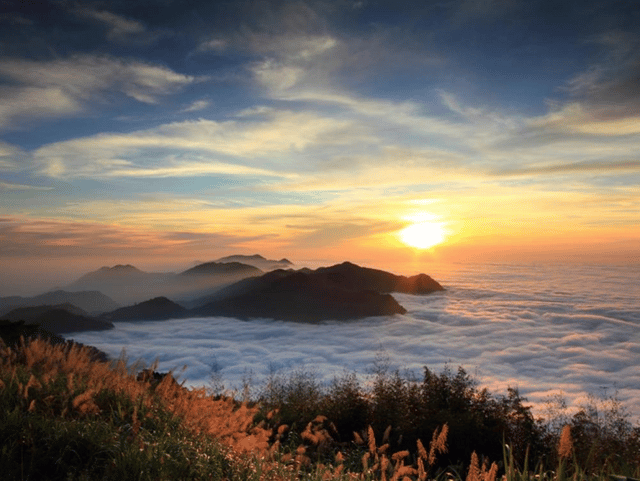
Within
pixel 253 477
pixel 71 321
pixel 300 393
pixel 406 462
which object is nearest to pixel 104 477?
pixel 253 477

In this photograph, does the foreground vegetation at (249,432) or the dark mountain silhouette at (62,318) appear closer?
the foreground vegetation at (249,432)

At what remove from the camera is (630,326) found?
192250mm

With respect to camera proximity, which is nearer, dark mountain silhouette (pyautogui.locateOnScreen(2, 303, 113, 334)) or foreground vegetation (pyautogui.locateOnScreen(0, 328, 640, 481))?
foreground vegetation (pyautogui.locateOnScreen(0, 328, 640, 481))

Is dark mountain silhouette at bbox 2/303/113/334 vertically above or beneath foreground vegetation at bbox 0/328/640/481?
beneath

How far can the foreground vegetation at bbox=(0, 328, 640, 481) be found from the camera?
5961mm

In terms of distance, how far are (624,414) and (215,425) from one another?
45.5ft

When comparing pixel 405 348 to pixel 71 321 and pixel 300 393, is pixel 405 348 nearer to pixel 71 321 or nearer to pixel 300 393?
pixel 71 321

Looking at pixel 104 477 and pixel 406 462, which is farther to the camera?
pixel 406 462

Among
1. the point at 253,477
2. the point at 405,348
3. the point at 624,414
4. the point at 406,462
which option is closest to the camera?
the point at 253,477

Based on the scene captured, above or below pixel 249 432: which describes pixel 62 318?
below

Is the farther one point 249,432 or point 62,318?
point 62,318

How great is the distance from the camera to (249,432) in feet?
33.1

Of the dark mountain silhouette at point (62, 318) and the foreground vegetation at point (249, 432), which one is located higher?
the foreground vegetation at point (249, 432)

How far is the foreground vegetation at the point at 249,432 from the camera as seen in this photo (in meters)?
5.96
